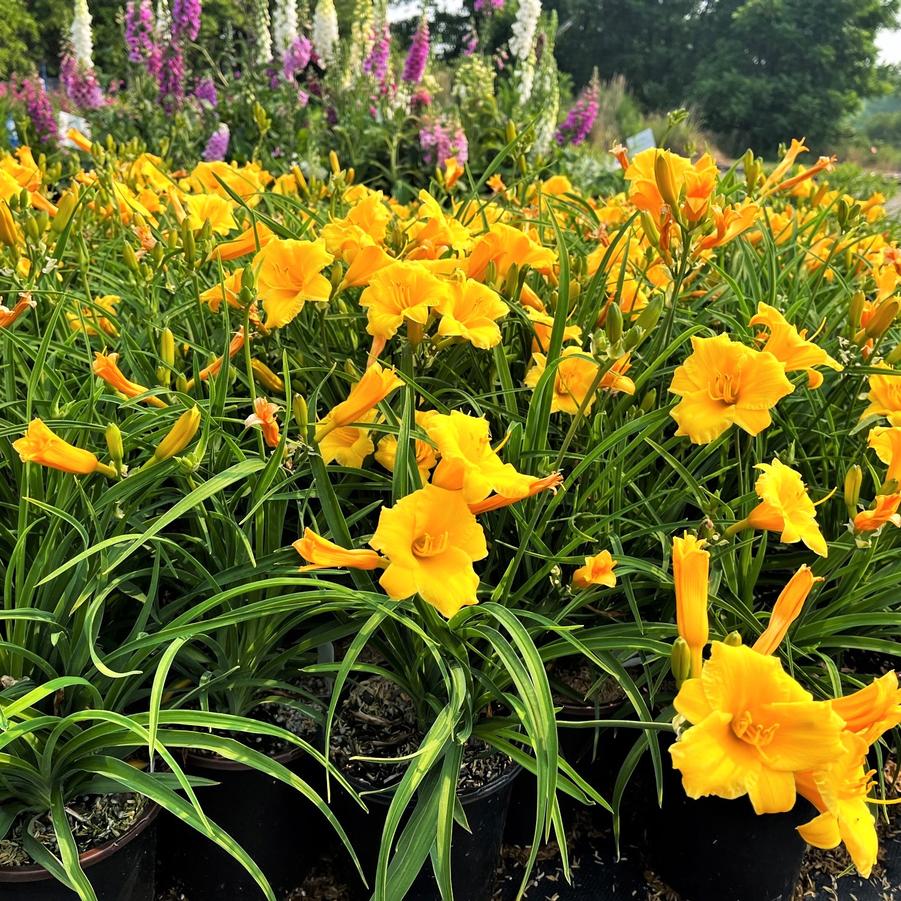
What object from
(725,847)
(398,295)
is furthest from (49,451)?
(725,847)

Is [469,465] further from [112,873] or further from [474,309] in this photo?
[112,873]

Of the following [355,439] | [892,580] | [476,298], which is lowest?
[892,580]

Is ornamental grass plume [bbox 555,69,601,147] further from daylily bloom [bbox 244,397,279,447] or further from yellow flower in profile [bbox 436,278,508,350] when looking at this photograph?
daylily bloom [bbox 244,397,279,447]

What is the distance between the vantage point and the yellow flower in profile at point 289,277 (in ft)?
3.88

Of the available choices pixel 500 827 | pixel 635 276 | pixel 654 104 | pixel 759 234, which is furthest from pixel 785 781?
pixel 654 104

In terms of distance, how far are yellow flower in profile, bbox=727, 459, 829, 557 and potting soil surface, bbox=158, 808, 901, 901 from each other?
0.77m

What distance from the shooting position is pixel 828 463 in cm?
144

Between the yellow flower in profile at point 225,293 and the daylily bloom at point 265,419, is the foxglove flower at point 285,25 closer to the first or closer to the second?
the yellow flower in profile at point 225,293

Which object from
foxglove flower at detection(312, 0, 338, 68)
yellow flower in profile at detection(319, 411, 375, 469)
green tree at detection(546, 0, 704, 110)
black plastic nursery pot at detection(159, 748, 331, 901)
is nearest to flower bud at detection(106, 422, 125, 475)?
yellow flower in profile at detection(319, 411, 375, 469)

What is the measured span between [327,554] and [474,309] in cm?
53

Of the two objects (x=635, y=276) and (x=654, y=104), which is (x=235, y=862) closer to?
(x=635, y=276)

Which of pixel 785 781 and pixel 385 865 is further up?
pixel 785 781

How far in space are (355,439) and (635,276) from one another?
0.81 metres

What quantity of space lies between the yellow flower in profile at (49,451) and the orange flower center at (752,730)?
825 mm
